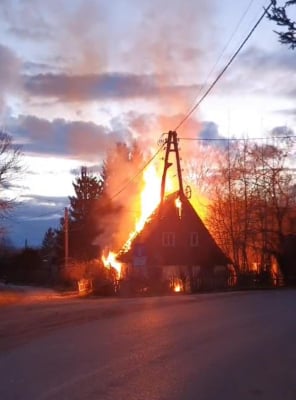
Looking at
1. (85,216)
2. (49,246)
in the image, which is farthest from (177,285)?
(49,246)

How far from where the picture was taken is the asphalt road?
9.39 meters

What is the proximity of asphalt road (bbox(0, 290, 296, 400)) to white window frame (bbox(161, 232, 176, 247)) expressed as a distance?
3419 cm

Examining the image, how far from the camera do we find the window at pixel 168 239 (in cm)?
5500

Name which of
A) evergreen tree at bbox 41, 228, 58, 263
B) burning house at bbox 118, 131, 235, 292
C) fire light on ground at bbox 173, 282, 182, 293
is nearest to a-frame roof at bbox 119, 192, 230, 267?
burning house at bbox 118, 131, 235, 292

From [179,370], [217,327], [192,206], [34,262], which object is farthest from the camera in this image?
[34,262]

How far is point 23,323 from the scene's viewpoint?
716 inches

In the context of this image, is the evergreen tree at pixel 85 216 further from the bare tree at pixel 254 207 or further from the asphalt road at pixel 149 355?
the asphalt road at pixel 149 355

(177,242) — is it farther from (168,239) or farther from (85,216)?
(85,216)

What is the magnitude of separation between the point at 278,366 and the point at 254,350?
61.8 inches

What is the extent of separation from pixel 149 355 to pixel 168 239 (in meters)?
43.3

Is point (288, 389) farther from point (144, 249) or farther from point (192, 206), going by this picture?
point (192, 206)

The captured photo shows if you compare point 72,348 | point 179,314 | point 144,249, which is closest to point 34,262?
point 144,249

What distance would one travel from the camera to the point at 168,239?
182 feet

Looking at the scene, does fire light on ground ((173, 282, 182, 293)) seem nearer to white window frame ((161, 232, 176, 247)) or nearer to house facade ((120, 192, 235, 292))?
house facade ((120, 192, 235, 292))
